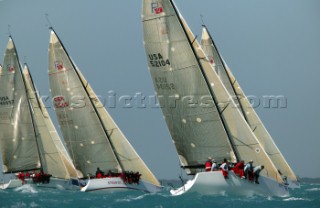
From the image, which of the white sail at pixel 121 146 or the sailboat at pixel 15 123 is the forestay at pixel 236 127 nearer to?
the white sail at pixel 121 146

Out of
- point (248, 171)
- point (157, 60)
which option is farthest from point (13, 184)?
point (248, 171)

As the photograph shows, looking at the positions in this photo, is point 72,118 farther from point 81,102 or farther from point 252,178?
point 252,178

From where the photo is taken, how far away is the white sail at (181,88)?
40562mm

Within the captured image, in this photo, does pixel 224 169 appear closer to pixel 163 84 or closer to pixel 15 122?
pixel 163 84

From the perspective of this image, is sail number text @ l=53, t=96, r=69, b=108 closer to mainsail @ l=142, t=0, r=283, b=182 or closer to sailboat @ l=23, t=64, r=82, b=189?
sailboat @ l=23, t=64, r=82, b=189

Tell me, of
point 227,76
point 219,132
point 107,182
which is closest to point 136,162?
point 107,182

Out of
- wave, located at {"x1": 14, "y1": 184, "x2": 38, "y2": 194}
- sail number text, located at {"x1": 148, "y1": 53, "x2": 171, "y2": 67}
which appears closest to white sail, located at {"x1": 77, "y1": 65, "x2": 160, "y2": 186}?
wave, located at {"x1": 14, "y1": 184, "x2": 38, "y2": 194}

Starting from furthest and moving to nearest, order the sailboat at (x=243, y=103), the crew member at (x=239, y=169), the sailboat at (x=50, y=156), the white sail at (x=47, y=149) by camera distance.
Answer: the white sail at (x=47, y=149) < the sailboat at (x=50, y=156) < the sailboat at (x=243, y=103) < the crew member at (x=239, y=169)

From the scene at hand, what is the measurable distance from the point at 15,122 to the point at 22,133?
939mm

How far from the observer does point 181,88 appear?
135 feet

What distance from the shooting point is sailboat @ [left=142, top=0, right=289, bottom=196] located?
131ft

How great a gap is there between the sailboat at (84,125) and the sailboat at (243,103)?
7.74m

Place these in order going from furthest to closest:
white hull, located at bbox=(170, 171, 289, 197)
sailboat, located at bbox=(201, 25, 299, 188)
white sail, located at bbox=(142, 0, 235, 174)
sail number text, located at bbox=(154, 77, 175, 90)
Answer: sailboat, located at bbox=(201, 25, 299, 188), sail number text, located at bbox=(154, 77, 175, 90), white sail, located at bbox=(142, 0, 235, 174), white hull, located at bbox=(170, 171, 289, 197)

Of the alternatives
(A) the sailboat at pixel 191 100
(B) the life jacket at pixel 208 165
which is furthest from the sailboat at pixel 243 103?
(B) the life jacket at pixel 208 165
